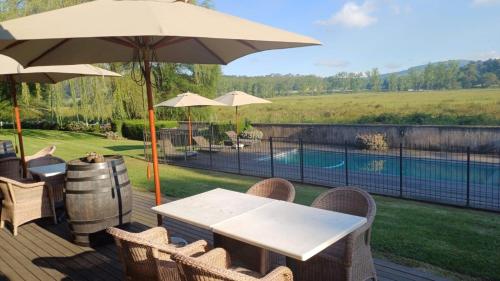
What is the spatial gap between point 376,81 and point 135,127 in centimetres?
8606

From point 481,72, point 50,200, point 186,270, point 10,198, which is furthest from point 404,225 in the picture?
point 481,72

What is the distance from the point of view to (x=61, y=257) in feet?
13.0

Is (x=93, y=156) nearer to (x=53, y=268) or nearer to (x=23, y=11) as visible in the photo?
(x=53, y=268)

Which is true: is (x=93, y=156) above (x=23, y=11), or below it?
below

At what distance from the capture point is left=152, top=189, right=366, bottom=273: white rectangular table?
2352 mm

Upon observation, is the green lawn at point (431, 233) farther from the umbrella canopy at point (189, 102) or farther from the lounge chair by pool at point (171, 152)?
the umbrella canopy at point (189, 102)

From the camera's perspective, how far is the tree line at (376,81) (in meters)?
61.1

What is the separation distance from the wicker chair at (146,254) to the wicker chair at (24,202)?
2.84m

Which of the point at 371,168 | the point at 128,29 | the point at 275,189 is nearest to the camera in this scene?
the point at 128,29

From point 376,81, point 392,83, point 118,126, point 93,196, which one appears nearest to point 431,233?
point 93,196

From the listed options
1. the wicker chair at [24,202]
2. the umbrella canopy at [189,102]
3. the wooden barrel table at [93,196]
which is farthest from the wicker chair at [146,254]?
the umbrella canopy at [189,102]

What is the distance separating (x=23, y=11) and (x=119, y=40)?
637 inches

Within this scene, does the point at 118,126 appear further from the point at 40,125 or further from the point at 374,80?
the point at 374,80

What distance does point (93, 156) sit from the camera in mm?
4238
